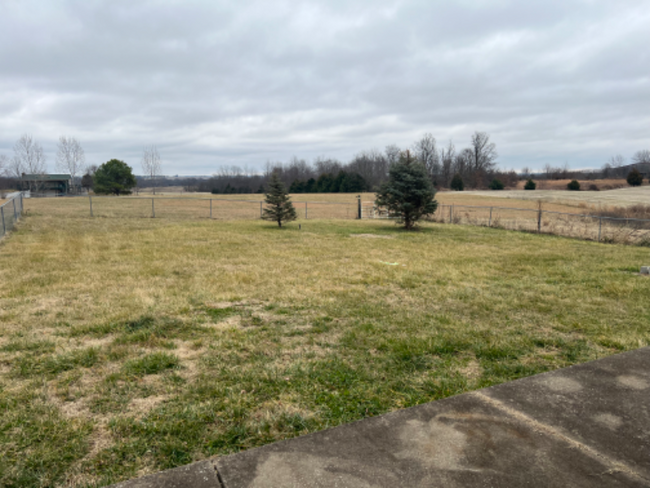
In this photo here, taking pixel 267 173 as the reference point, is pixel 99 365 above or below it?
below

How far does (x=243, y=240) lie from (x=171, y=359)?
10.3 metres

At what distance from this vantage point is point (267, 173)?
103062 mm

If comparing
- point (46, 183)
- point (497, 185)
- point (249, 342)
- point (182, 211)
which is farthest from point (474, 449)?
point (46, 183)

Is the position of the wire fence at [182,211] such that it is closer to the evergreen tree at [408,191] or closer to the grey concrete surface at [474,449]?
the evergreen tree at [408,191]

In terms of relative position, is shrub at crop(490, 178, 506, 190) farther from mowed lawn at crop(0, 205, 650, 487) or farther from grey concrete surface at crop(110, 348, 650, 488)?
grey concrete surface at crop(110, 348, 650, 488)

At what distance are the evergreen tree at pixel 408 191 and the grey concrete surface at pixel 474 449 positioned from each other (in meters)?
15.6

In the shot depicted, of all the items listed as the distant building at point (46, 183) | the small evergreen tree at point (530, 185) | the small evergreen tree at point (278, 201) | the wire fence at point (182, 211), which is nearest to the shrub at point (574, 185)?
the small evergreen tree at point (530, 185)

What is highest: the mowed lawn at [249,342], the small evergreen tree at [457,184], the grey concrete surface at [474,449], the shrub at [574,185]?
the small evergreen tree at [457,184]

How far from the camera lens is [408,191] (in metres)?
17.8

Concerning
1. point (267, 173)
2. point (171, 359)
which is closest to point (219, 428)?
point (171, 359)

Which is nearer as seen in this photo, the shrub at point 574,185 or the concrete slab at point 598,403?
the concrete slab at point 598,403

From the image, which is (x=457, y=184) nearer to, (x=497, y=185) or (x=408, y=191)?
(x=497, y=185)

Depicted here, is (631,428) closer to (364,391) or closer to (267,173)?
(364,391)

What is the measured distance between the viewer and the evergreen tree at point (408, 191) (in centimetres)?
1772
